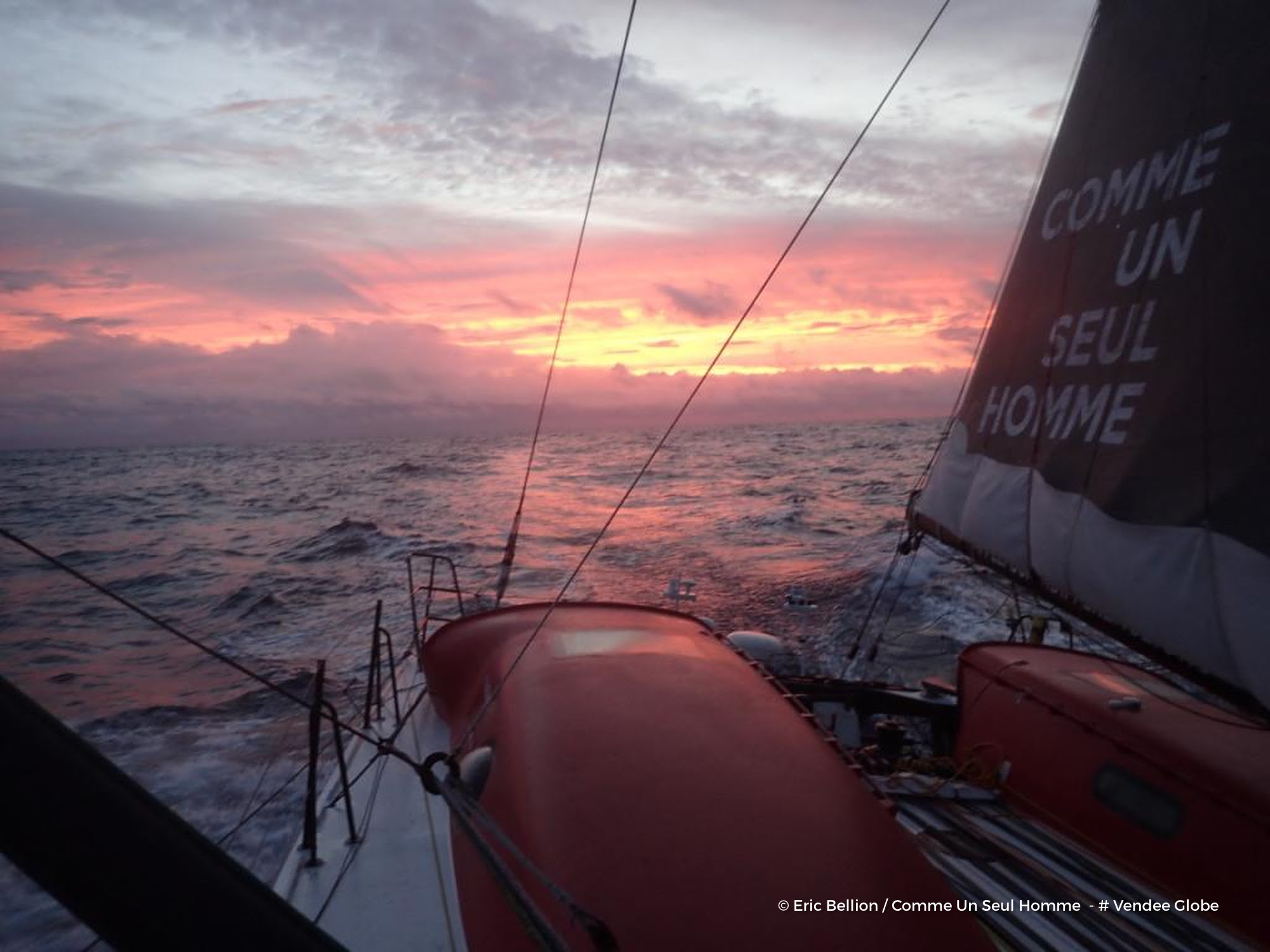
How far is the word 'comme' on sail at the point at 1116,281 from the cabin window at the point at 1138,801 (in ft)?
7.54

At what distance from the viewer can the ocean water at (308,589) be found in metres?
9.38

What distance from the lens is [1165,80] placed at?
12.2ft

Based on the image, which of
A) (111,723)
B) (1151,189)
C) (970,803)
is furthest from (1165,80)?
(111,723)

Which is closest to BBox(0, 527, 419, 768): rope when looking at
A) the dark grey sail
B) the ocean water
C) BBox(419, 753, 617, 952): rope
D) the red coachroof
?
BBox(419, 753, 617, 952): rope

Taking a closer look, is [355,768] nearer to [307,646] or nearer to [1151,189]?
[1151,189]

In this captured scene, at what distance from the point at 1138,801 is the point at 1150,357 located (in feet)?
9.47

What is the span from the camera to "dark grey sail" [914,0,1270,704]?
9.88 ft

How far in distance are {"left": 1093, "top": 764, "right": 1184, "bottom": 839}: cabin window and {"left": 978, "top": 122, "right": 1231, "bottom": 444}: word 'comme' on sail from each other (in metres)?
2.30

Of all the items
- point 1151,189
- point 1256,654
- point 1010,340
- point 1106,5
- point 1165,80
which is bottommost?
point 1256,654

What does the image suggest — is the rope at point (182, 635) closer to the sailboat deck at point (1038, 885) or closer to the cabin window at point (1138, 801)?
the sailboat deck at point (1038, 885)

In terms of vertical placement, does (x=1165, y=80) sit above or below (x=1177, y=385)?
above

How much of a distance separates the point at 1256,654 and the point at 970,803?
3.22m

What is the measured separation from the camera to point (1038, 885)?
4.34 m

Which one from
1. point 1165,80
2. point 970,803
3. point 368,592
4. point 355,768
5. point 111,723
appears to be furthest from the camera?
point 368,592
